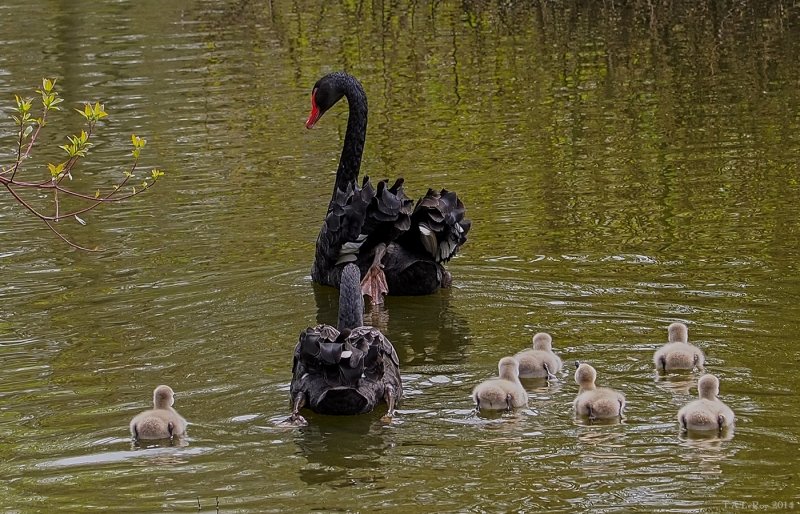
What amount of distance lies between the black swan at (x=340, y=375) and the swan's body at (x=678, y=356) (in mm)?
1399

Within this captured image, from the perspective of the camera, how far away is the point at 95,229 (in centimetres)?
1112

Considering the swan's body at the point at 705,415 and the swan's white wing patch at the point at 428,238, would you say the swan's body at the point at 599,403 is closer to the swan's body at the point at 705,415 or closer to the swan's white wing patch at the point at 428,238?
the swan's body at the point at 705,415

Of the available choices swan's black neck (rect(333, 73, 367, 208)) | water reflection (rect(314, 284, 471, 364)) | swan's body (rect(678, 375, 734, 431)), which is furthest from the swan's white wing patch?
swan's body (rect(678, 375, 734, 431))

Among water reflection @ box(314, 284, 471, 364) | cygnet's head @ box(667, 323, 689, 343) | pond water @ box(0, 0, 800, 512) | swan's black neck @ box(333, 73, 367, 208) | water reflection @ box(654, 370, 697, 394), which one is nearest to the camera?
pond water @ box(0, 0, 800, 512)

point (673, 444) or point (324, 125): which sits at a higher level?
point (324, 125)

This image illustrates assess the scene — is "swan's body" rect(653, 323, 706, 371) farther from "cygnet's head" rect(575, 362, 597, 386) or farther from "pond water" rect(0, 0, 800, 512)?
"cygnet's head" rect(575, 362, 597, 386)

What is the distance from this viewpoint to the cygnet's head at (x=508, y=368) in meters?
6.86

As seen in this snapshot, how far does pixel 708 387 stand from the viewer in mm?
6484

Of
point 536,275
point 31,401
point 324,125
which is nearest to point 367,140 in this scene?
point 324,125

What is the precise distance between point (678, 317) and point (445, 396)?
5.94 feet

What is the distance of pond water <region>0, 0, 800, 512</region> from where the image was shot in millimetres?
5977

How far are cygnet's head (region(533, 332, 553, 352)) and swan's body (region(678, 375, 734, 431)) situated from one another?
1088 millimetres

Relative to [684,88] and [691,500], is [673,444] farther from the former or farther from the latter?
[684,88]

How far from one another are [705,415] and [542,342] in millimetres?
1403
